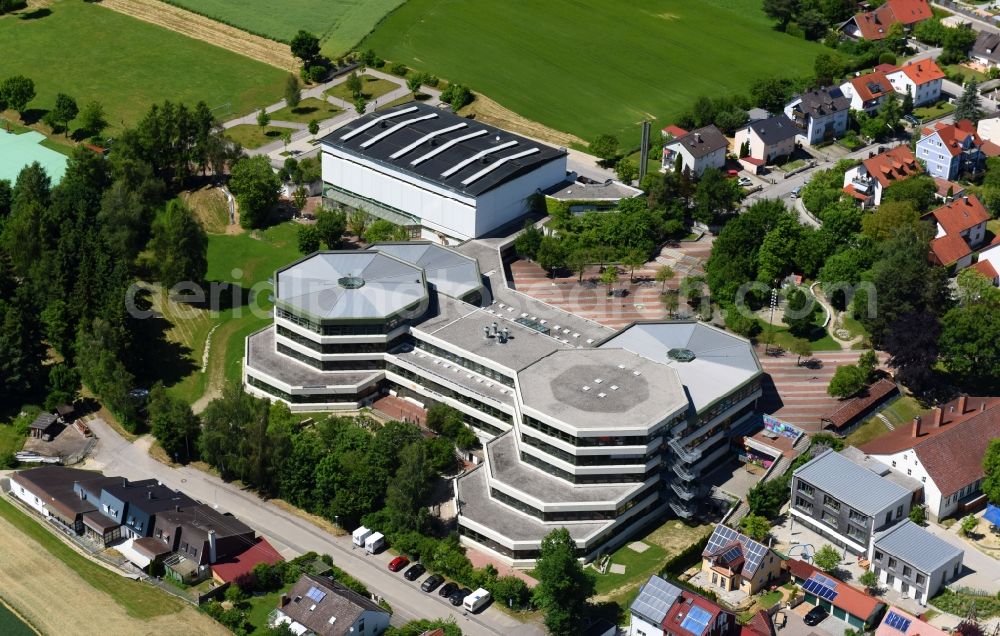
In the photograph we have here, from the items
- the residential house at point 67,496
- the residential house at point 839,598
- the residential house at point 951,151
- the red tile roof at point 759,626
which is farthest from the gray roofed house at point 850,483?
the residential house at point 951,151

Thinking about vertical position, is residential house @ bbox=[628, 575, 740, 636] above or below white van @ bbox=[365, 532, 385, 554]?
above

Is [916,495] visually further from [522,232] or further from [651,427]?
[522,232]

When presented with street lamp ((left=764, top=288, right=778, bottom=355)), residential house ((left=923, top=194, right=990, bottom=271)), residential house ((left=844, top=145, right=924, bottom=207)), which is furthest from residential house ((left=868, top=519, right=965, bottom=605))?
residential house ((left=844, top=145, right=924, bottom=207))

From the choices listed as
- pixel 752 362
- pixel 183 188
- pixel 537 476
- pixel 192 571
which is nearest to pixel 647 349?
pixel 752 362

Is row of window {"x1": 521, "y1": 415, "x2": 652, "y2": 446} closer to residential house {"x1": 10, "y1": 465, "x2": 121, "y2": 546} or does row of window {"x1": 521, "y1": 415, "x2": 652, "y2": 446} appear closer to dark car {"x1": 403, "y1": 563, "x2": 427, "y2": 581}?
dark car {"x1": 403, "y1": 563, "x2": 427, "y2": 581}

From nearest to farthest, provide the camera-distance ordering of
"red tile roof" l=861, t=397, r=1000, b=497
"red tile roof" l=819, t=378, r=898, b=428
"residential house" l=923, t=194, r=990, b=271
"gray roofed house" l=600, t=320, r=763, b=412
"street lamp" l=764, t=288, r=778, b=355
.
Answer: "red tile roof" l=861, t=397, r=1000, b=497
"gray roofed house" l=600, t=320, r=763, b=412
"red tile roof" l=819, t=378, r=898, b=428
"street lamp" l=764, t=288, r=778, b=355
"residential house" l=923, t=194, r=990, b=271

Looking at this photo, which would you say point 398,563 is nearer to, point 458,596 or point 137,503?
point 458,596
